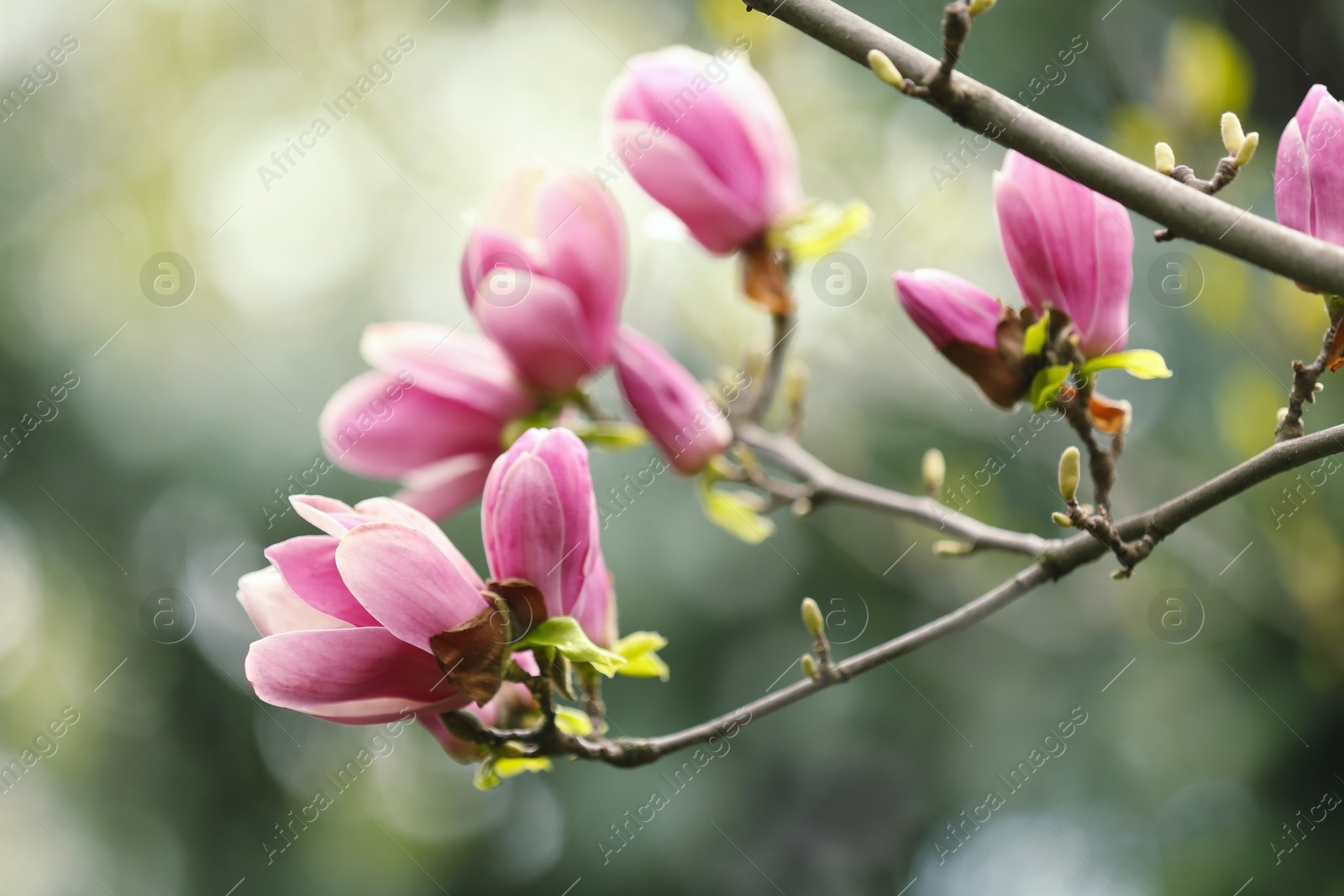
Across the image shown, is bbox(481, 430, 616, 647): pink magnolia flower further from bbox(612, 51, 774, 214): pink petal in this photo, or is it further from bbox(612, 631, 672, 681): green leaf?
bbox(612, 51, 774, 214): pink petal

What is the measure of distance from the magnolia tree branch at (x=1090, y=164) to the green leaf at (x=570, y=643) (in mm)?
283

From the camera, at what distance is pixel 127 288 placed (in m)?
2.44

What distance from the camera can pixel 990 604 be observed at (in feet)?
1.58

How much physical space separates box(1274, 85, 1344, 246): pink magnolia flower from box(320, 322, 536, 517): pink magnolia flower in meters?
0.48

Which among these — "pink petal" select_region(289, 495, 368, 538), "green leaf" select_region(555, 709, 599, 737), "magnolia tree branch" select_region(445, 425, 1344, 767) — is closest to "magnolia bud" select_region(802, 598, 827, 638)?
"magnolia tree branch" select_region(445, 425, 1344, 767)

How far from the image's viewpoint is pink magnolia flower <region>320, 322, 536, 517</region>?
72 cm

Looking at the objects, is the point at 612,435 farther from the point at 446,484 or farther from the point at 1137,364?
the point at 1137,364

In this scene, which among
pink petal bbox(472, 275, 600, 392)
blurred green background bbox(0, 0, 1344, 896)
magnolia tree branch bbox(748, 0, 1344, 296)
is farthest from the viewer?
blurred green background bbox(0, 0, 1344, 896)

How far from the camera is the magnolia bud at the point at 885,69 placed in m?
0.36

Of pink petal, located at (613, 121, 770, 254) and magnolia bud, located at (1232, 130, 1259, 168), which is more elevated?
magnolia bud, located at (1232, 130, 1259, 168)

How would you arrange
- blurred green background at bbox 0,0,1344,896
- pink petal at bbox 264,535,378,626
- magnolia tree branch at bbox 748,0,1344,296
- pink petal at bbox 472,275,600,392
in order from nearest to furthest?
magnolia tree branch at bbox 748,0,1344,296, pink petal at bbox 264,535,378,626, pink petal at bbox 472,275,600,392, blurred green background at bbox 0,0,1344,896

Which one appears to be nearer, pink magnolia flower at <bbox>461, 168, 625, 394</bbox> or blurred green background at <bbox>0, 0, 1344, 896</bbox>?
pink magnolia flower at <bbox>461, 168, 625, 394</bbox>

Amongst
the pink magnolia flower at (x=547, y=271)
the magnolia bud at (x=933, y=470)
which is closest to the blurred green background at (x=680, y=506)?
the pink magnolia flower at (x=547, y=271)

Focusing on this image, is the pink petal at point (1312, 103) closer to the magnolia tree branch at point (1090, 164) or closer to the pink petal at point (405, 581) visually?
the magnolia tree branch at point (1090, 164)
